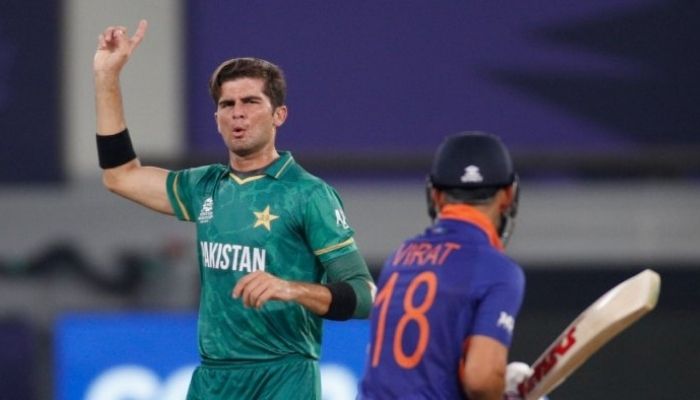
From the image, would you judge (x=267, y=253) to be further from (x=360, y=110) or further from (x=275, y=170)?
(x=360, y=110)

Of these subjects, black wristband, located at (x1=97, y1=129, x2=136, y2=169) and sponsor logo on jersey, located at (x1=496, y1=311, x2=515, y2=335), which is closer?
sponsor logo on jersey, located at (x1=496, y1=311, x2=515, y2=335)

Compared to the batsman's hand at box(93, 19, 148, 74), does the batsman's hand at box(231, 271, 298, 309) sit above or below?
below

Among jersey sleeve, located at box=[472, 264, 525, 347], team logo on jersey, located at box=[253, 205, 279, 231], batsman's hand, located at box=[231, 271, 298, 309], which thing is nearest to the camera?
jersey sleeve, located at box=[472, 264, 525, 347]

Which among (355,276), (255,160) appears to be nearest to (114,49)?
(255,160)

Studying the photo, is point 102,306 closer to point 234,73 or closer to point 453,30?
point 453,30

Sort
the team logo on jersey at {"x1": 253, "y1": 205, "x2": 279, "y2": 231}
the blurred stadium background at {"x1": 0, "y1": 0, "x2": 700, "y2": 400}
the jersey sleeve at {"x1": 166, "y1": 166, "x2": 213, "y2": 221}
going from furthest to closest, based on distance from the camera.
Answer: the blurred stadium background at {"x1": 0, "y1": 0, "x2": 700, "y2": 400} → the jersey sleeve at {"x1": 166, "y1": 166, "x2": 213, "y2": 221} → the team logo on jersey at {"x1": 253, "y1": 205, "x2": 279, "y2": 231}

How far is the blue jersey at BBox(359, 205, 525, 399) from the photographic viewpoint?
4.22 m

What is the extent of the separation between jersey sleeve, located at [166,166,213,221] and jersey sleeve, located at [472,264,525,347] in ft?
4.71

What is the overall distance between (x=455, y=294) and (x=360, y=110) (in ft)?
24.3

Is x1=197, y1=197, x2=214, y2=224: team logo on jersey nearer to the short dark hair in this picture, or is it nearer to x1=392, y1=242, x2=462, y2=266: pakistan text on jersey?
the short dark hair

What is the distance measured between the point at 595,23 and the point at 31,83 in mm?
3581

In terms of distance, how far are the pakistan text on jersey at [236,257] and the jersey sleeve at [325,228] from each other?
0.51ft

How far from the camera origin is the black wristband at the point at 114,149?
5.46 meters

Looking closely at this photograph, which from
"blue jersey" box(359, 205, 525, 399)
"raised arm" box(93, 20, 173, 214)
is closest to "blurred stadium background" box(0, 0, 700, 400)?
"raised arm" box(93, 20, 173, 214)
